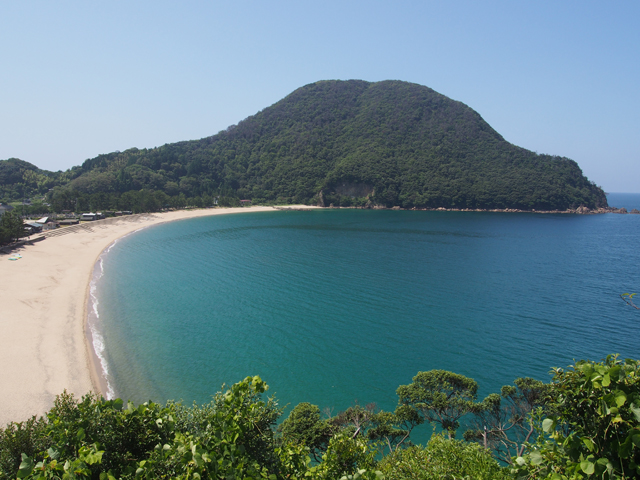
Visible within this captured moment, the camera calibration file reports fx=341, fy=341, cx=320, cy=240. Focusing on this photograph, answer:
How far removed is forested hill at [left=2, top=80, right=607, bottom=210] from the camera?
134375 millimetres

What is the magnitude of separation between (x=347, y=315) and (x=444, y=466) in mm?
22322

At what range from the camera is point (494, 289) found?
124 feet

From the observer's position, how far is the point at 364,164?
146 meters

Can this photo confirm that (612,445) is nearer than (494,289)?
Yes

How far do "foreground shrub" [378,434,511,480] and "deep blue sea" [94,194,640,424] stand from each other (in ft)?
34.0

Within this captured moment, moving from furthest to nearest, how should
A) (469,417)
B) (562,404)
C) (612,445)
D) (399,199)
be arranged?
(399,199) < (469,417) < (562,404) < (612,445)

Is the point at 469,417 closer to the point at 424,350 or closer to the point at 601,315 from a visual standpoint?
the point at 424,350

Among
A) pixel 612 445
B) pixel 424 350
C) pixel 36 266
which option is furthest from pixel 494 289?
pixel 36 266

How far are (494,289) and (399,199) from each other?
106 m

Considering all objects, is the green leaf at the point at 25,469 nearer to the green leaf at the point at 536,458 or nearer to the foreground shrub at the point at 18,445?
the foreground shrub at the point at 18,445

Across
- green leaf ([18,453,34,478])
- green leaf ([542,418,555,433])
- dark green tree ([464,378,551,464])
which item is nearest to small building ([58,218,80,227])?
green leaf ([18,453,34,478])

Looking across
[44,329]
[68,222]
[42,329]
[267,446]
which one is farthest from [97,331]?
[68,222]

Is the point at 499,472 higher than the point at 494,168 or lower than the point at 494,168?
lower

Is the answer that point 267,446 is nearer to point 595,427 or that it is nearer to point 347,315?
point 595,427
